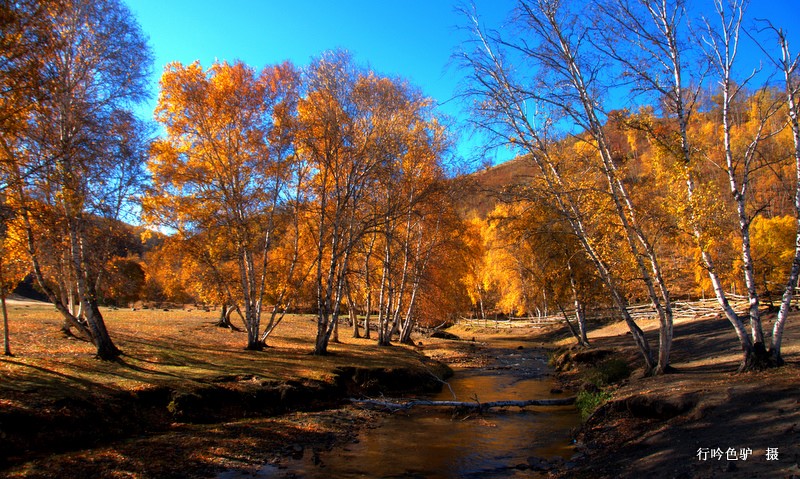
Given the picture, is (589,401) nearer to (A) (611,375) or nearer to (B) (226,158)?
(A) (611,375)

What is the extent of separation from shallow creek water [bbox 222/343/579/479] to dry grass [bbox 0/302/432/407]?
14.7 feet

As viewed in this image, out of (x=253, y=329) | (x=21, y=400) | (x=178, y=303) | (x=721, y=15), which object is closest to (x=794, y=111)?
(x=721, y=15)

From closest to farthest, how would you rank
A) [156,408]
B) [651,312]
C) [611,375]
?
[156,408], [611,375], [651,312]

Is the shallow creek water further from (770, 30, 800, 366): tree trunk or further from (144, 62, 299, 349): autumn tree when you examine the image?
(144, 62, 299, 349): autumn tree

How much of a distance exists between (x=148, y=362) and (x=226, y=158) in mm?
8832

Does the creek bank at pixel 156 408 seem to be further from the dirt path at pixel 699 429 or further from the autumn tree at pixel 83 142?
the dirt path at pixel 699 429

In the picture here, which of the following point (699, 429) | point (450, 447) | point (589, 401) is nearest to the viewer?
point (699, 429)

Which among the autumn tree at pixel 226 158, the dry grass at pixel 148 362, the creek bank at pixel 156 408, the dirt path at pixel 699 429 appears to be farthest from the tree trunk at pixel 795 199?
the autumn tree at pixel 226 158

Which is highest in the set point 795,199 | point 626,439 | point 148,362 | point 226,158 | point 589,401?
point 226,158

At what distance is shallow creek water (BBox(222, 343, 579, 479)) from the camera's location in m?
8.06

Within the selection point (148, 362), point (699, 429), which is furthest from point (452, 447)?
point (148, 362)

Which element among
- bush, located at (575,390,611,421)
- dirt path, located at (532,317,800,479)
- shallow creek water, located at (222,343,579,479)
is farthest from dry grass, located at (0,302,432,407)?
dirt path, located at (532,317,800,479)

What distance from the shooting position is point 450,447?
9.56 metres

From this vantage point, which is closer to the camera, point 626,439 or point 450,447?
point 626,439
